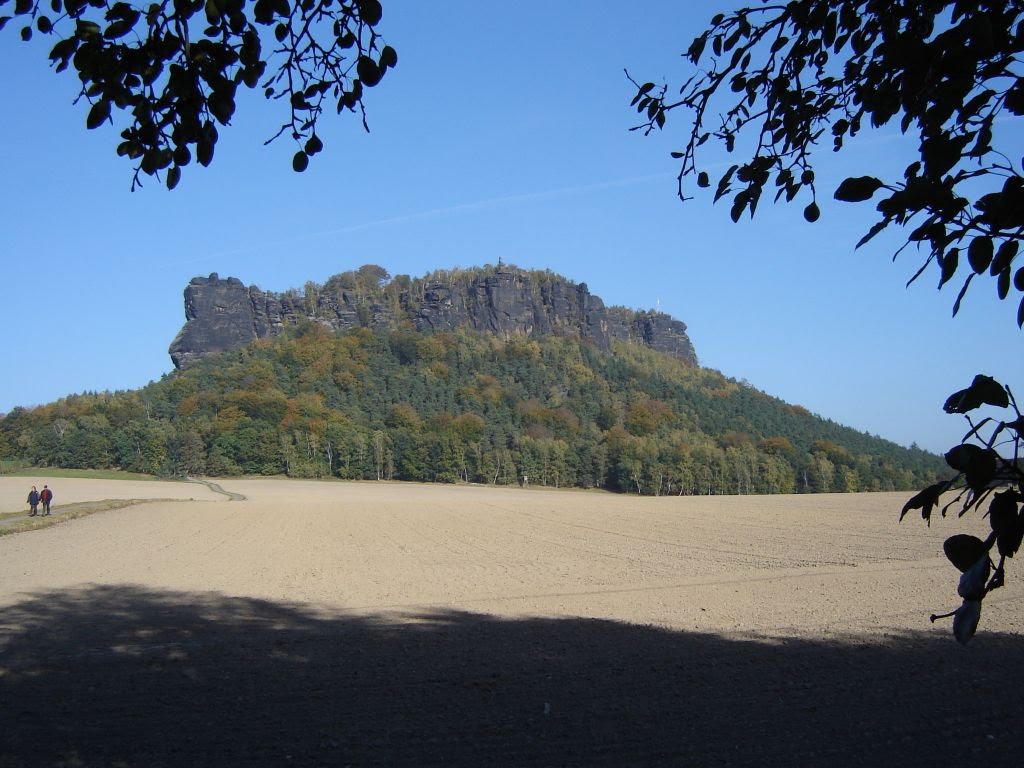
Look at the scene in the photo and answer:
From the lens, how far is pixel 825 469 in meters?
91.8

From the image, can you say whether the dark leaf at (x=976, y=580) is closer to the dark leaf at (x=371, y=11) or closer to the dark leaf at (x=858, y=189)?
the dark leaf at (x=858, y=189)

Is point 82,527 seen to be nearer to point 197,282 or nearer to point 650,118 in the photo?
point 650,118

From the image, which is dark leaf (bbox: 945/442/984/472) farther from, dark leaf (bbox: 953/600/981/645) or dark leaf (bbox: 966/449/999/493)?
dark leaf (bbox: 953/600/981/645)

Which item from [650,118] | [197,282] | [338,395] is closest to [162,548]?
[650,118]

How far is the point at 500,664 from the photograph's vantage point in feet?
27.7

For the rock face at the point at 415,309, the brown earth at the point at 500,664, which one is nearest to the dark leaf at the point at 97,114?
the brown earth at the point at 500,664

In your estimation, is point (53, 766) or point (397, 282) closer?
point (53, 766)

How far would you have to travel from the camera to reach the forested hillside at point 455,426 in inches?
3656

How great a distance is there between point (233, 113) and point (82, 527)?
34045mm

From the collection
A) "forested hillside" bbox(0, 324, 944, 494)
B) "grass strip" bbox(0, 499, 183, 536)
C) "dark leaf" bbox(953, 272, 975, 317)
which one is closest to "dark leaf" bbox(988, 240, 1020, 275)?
"dark leaf" bbox(953, 272, 975, 317)

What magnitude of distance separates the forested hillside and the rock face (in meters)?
25.1

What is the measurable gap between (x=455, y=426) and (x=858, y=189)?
102007mm

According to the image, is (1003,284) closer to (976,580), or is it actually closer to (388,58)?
(976,580)

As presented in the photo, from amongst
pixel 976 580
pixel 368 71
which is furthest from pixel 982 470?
pixel 368 71
